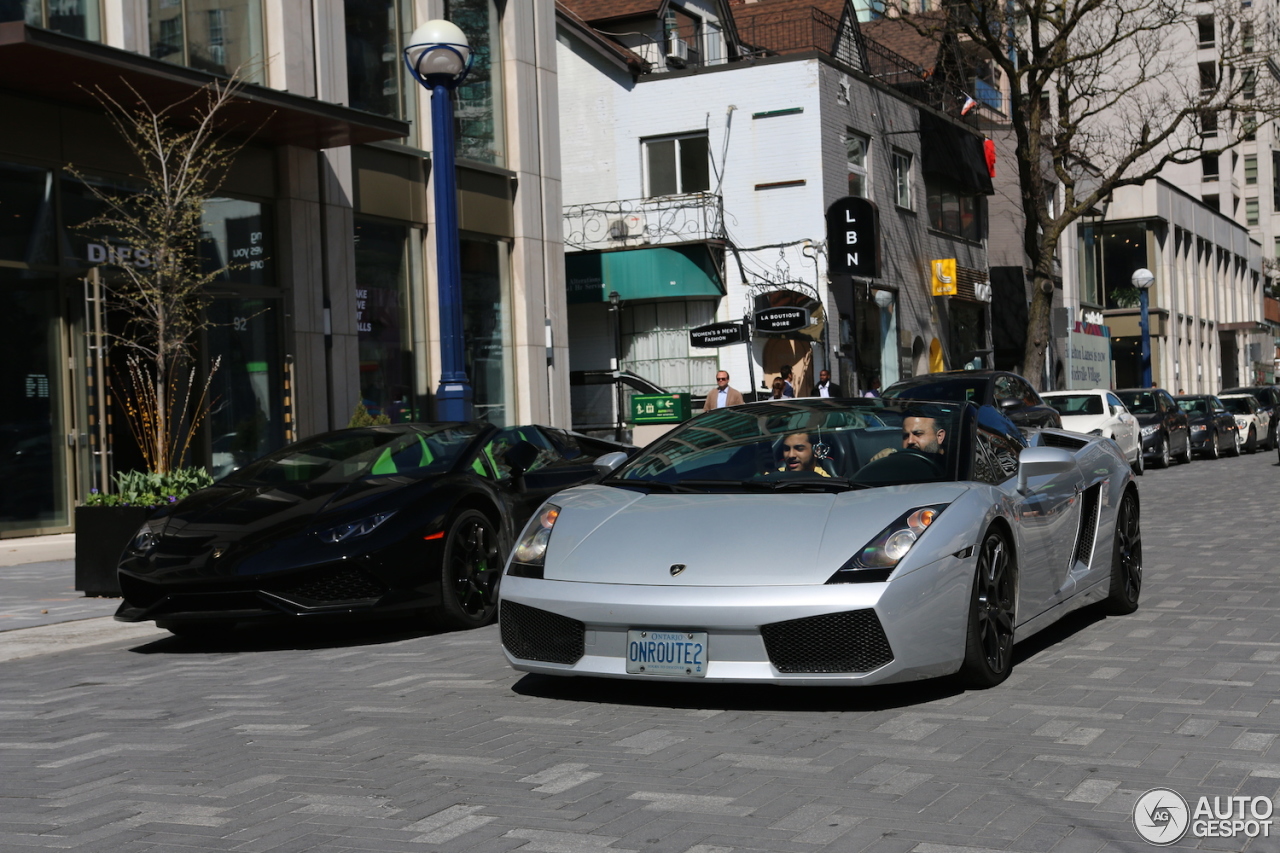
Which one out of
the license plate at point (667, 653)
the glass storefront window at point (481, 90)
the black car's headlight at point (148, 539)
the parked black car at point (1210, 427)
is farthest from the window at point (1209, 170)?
the license plate at point (667, 653)

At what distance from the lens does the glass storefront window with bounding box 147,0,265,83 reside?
16.8 meters

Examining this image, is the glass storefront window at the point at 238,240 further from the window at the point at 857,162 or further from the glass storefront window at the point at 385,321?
the window at the point at 857,162

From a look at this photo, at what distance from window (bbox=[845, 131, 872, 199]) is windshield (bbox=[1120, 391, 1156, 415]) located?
8.00 metres

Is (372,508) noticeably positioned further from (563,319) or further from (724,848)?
(563,319)

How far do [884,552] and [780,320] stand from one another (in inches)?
954

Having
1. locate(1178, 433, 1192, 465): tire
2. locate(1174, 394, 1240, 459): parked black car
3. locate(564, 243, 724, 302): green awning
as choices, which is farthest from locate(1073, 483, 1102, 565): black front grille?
locate(1174, 394, 1240, 459): parked black car

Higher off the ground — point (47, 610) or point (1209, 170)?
point (1209, 170)

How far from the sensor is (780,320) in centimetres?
2967

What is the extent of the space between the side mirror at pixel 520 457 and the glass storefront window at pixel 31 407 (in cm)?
753

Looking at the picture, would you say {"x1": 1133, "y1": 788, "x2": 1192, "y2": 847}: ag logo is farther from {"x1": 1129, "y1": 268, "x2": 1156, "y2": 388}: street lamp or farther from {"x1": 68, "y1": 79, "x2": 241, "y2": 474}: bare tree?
{"x1": 1129, "y1": 268, "x2": 1156, "y2": 388}: street lamp

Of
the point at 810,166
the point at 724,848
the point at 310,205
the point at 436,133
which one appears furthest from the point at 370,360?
the point at 724,848

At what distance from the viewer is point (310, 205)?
18812mm

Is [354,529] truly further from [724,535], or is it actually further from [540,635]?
[724,535]

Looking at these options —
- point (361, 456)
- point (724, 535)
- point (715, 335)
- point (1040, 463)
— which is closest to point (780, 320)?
point (715, 335)
